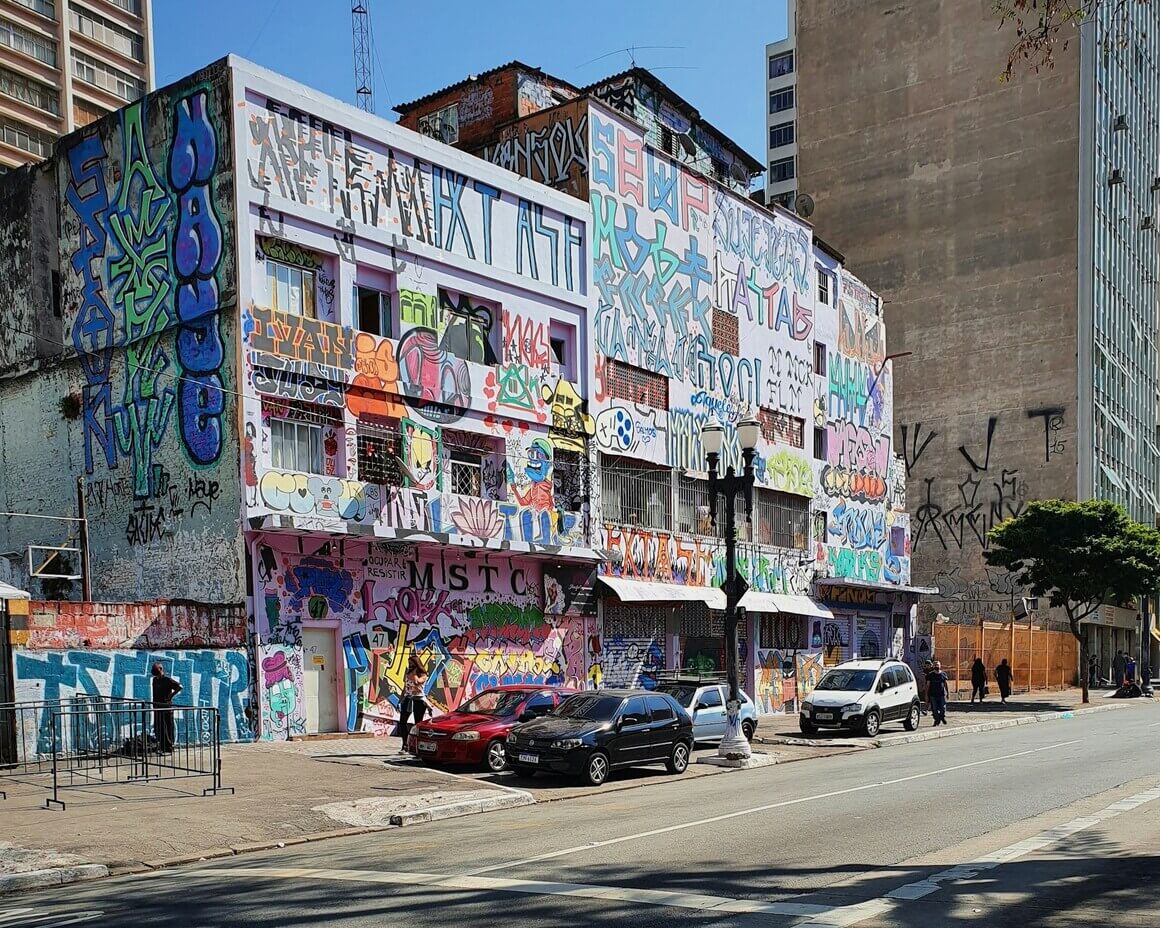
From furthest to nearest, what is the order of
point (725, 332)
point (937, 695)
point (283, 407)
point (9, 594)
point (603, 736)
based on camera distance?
point (725, 332)
point (937, 695)
point (283, 407)
point (603, 736)
point (9, 594)

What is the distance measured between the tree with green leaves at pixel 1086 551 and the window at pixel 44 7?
67273mm

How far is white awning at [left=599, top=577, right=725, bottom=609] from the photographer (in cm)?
3056

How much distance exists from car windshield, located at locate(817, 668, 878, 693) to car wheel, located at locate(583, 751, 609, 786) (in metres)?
11.1

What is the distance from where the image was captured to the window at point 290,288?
24.1 metres

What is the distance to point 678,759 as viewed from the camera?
68.1 feet

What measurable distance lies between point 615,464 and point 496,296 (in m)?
6.09

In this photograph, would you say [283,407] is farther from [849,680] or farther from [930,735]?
[930,735]

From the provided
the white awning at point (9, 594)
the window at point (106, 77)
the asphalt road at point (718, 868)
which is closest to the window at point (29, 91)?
the window at point (106, 77)

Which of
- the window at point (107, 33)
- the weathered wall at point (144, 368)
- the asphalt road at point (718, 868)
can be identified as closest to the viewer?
the asphalt road at point (718, 868)

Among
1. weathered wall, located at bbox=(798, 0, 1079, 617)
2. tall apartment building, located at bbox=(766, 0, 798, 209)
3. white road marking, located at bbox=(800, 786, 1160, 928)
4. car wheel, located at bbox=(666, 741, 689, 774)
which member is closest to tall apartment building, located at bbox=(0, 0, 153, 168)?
tall apartment building, located at bbox=(766, 0, 798, 209)

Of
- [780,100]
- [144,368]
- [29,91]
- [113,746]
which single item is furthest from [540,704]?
[29,91]

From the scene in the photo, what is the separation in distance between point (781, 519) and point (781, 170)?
4913 centimetres

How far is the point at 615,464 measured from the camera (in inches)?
1264

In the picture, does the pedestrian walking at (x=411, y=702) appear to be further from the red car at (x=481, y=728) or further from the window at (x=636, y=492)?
the window at (x=636, y=492)
